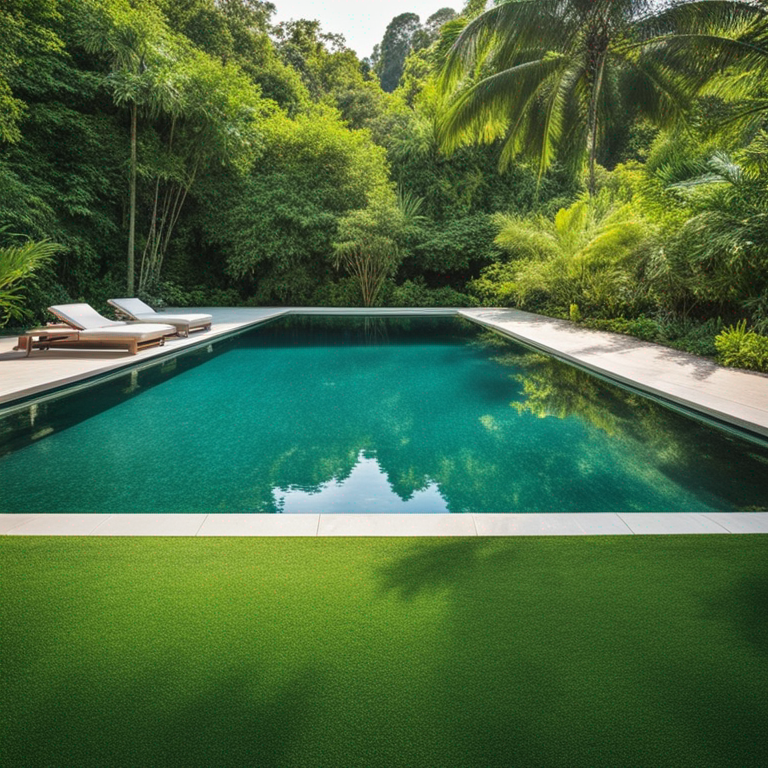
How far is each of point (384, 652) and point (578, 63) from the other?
1460cm

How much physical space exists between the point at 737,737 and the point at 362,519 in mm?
1878

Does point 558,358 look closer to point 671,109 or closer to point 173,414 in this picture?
point 173,414

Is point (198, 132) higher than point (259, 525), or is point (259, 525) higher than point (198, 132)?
point (198, 132)

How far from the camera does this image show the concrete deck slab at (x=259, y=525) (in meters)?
2.84

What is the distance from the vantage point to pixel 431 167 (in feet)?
64.8

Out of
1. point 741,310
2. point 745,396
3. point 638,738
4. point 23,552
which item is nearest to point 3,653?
point 23,552

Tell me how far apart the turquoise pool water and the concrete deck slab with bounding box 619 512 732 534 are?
1.24ft

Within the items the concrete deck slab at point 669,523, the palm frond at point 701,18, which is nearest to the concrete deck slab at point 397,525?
the concrete deck slab at point 669,523

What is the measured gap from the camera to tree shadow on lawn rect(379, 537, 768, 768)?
1506mm

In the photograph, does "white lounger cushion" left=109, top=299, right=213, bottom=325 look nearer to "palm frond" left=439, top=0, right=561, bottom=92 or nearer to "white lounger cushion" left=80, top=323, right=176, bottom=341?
"white lounger cushion" left=80, top=323, right=176, bottom=341

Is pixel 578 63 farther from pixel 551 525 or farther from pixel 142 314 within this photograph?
pixel 551 525

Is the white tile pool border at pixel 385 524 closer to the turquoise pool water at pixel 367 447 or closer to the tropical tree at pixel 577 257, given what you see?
the turquoise pool water at pixel 367 447

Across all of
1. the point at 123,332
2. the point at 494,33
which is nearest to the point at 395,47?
the point at 494,33

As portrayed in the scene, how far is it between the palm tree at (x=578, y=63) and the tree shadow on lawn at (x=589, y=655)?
11.2 meters
